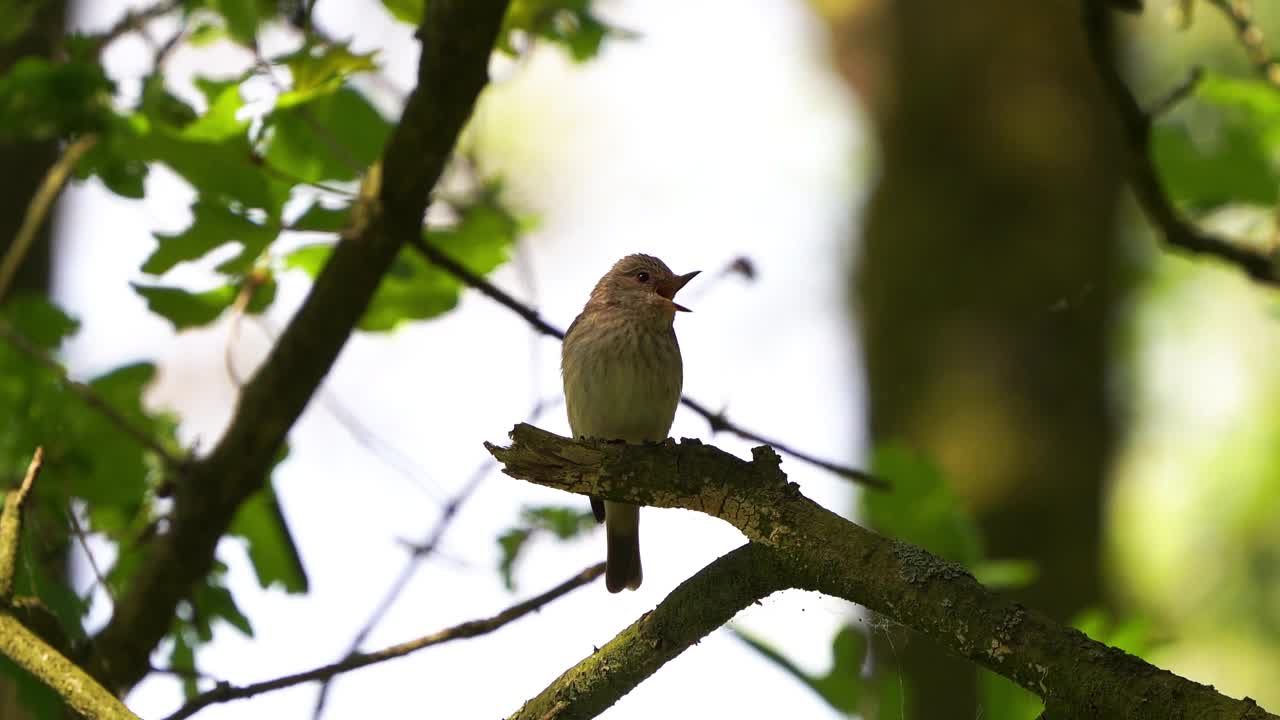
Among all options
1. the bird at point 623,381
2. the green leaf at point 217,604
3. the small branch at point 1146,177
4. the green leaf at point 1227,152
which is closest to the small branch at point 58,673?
the green leaf at point 217,604

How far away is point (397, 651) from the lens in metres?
3.50

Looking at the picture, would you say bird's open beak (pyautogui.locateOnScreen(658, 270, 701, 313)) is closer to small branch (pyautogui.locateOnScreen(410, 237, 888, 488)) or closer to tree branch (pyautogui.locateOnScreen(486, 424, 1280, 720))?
small branch (pyautogui.locateOnScreen(410, 237, 888, 488))

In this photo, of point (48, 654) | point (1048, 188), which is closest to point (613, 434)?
point (48, 654)

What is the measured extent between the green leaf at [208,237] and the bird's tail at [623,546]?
84.0 inches

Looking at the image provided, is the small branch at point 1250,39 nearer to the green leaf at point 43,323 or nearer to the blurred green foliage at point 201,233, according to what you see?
the blurred green foliage at point 201,233

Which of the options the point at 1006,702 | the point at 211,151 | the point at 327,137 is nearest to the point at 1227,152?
the point at 1006,702

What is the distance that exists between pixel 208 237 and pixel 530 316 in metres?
1.00

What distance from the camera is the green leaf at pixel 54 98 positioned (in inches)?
149

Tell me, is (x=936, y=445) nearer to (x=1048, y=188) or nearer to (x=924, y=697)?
(x=1048, y=188)

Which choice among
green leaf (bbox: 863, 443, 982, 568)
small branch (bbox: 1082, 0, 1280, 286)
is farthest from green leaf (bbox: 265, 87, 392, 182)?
small branch (bbox: 1082, 0, 1280, 286)

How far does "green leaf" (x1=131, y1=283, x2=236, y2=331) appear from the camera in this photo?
417 cm

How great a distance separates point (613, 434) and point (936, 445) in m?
3.31

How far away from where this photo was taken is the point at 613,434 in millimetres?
5488

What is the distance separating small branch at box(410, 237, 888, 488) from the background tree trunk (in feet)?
12.1
